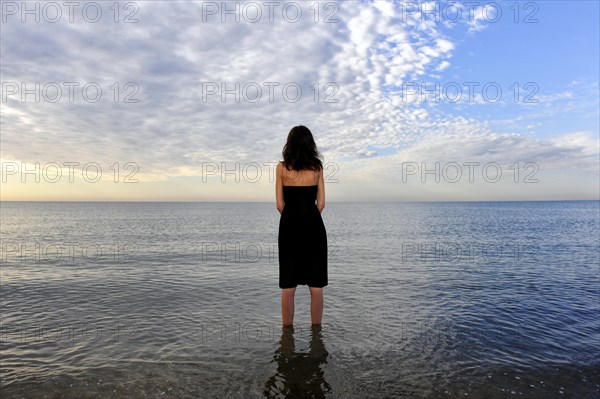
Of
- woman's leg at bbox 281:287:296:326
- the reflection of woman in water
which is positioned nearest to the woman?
woman's leg at bbox 281:287:296:326

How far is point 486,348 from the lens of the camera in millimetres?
6734

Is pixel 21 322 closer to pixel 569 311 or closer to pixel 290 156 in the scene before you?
pixel 290 156

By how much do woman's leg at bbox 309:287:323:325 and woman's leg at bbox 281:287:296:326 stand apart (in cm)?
36

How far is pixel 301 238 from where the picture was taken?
6.86m

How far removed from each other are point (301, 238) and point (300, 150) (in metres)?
1.54

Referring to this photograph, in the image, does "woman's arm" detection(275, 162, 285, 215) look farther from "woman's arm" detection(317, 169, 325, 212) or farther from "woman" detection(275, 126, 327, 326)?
"woman's arm" detection(317, 169, 325, 212)

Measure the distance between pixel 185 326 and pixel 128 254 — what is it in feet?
54.1

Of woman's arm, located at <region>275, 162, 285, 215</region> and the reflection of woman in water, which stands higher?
woman's arm, located at <region>275, 162, 285, 215</region>

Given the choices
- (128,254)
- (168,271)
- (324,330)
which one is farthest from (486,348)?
(128,254)

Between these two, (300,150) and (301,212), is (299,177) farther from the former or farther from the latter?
(301,212)

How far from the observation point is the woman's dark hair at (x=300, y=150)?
6.62m

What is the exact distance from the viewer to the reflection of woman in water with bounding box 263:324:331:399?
16.4 ft

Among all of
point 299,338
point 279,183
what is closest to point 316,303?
point 299,338

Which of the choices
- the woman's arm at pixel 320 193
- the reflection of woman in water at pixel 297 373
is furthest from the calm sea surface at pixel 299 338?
the woman's arm at pixel 320 193
